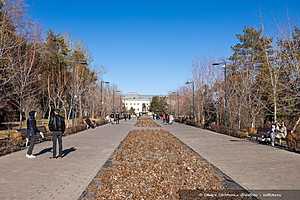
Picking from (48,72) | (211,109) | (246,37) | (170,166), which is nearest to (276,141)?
(170,166)

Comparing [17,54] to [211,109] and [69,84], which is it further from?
[211,109]

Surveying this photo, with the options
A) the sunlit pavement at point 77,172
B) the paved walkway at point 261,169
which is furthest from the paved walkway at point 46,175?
the paved walkway at point 261,169

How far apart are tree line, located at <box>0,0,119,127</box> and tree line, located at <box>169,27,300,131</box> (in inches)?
537

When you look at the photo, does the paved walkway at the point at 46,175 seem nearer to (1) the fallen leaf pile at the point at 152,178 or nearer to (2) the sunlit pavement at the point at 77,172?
(2) the sunlit pavement at the point at 77,172

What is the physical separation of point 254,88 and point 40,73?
71.1 feet

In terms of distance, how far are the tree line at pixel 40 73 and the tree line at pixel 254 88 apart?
1364 centimetres

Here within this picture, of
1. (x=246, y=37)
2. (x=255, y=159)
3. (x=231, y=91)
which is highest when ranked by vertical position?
(x=246, y=37)

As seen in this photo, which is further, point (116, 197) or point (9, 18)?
point (9, 18)

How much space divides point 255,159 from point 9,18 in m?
15.2

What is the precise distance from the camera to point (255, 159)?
15.0 m

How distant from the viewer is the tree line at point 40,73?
2375cm

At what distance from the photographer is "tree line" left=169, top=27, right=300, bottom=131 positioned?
23.2 metres

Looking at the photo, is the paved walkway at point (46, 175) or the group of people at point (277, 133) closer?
the paved walkway at point (46, 175)

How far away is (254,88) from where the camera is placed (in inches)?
1416
